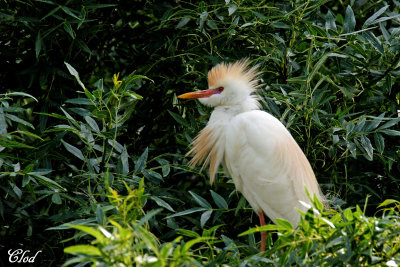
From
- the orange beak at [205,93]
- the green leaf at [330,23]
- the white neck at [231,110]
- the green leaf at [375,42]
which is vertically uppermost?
the green leaf at [330,23]

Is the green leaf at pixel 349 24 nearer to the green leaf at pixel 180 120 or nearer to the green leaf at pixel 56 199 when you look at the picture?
the green leaf at pixel 180 120

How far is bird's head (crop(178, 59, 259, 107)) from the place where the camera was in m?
2.60

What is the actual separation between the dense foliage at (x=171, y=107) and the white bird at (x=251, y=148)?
0.27ft

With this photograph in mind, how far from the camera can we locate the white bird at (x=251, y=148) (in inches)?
99.8

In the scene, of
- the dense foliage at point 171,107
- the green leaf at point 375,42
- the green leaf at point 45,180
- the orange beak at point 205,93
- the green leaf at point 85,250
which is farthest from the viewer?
the orange beak at point 205,93

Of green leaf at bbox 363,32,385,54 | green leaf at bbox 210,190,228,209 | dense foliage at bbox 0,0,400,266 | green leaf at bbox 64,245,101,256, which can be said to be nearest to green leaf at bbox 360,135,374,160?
dense foliage at bbox 0,0,400,266

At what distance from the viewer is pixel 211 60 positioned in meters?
2.80

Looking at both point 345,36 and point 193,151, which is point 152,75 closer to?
point 193,151

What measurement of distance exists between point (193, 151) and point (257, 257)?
967 mm

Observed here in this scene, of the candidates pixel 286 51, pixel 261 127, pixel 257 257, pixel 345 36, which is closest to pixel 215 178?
pixel 261 127

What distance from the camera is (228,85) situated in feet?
8.55

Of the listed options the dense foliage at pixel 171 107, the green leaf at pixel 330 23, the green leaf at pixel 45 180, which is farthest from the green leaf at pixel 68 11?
the green leaf at pixel 330 23

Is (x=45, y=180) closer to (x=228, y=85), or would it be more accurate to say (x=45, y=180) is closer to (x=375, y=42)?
(x=228, y=85)

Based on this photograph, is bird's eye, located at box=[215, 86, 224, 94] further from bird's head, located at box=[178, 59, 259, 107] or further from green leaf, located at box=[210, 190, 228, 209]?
green leaf, located at box=[210, 190, 228, 209]
